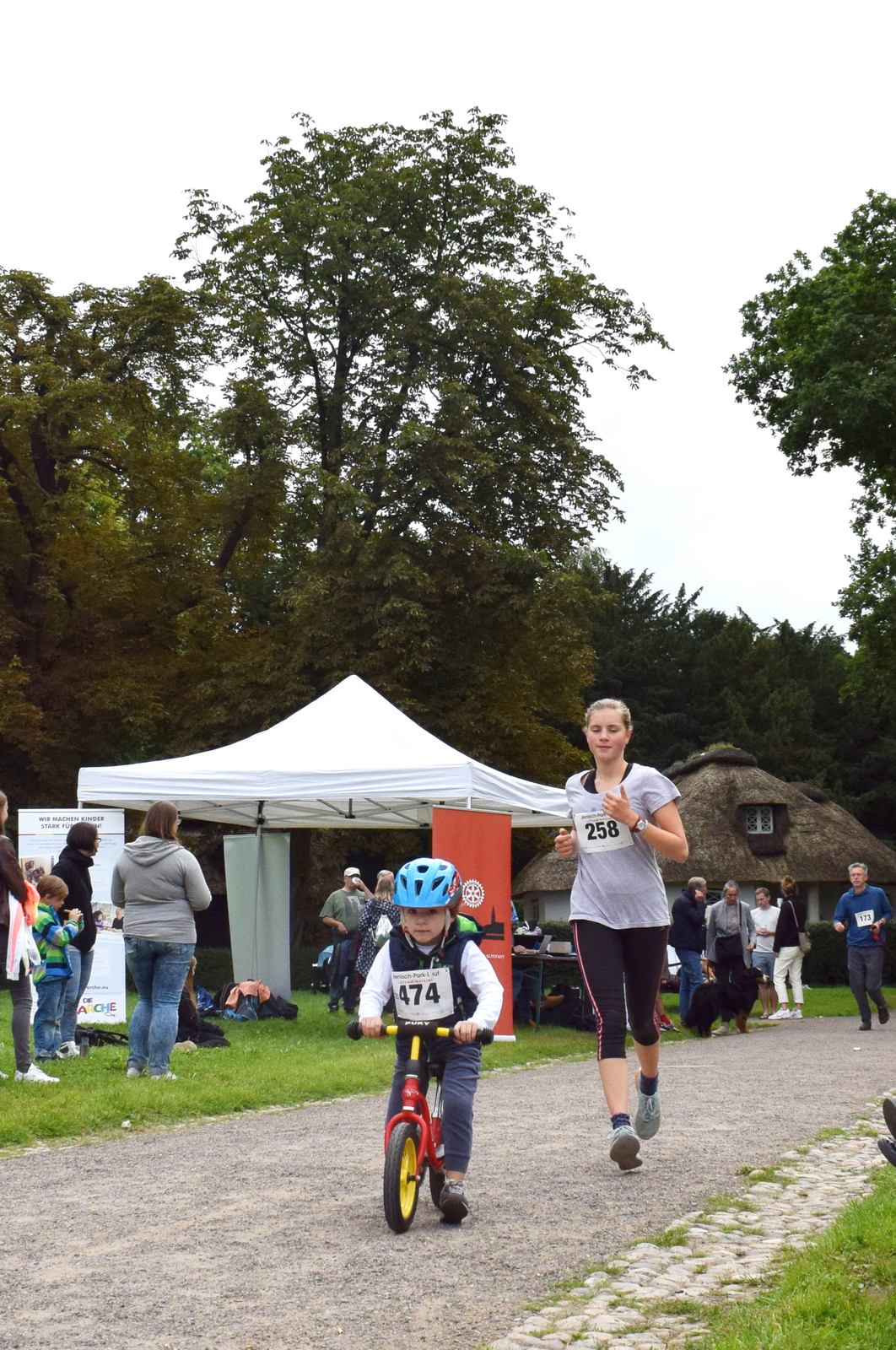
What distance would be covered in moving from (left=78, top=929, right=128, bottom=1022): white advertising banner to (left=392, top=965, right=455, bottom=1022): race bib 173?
34.6 feet

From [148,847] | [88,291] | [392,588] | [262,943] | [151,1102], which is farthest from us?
[88,291]

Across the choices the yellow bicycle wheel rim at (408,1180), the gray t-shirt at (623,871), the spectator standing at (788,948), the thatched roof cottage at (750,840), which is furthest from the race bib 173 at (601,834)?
the thatched roof cottage at (750,840)

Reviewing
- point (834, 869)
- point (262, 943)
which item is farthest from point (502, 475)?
point (834, 869)

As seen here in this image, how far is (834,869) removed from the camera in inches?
1807

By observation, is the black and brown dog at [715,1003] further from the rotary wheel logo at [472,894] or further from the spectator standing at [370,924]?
the rotary wheel logo at [472,894]

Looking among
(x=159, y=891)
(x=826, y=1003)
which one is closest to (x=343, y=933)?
(x=159, y=891)

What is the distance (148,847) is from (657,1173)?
18.3 feet

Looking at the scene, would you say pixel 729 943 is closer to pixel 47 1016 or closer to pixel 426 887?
pixel 47 1016

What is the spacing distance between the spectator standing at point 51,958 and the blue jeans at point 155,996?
3.48 ft

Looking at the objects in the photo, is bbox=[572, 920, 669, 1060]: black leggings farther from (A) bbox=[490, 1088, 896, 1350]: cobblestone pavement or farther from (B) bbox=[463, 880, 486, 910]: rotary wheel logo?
(B) bbox=[463, 880, 486, 910]: rotary wheel logo

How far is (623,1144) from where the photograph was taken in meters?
6.27

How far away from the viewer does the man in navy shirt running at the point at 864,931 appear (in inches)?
717

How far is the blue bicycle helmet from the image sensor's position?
18.6 ft

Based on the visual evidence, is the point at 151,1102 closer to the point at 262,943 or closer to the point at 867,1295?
the point at 867,1295
